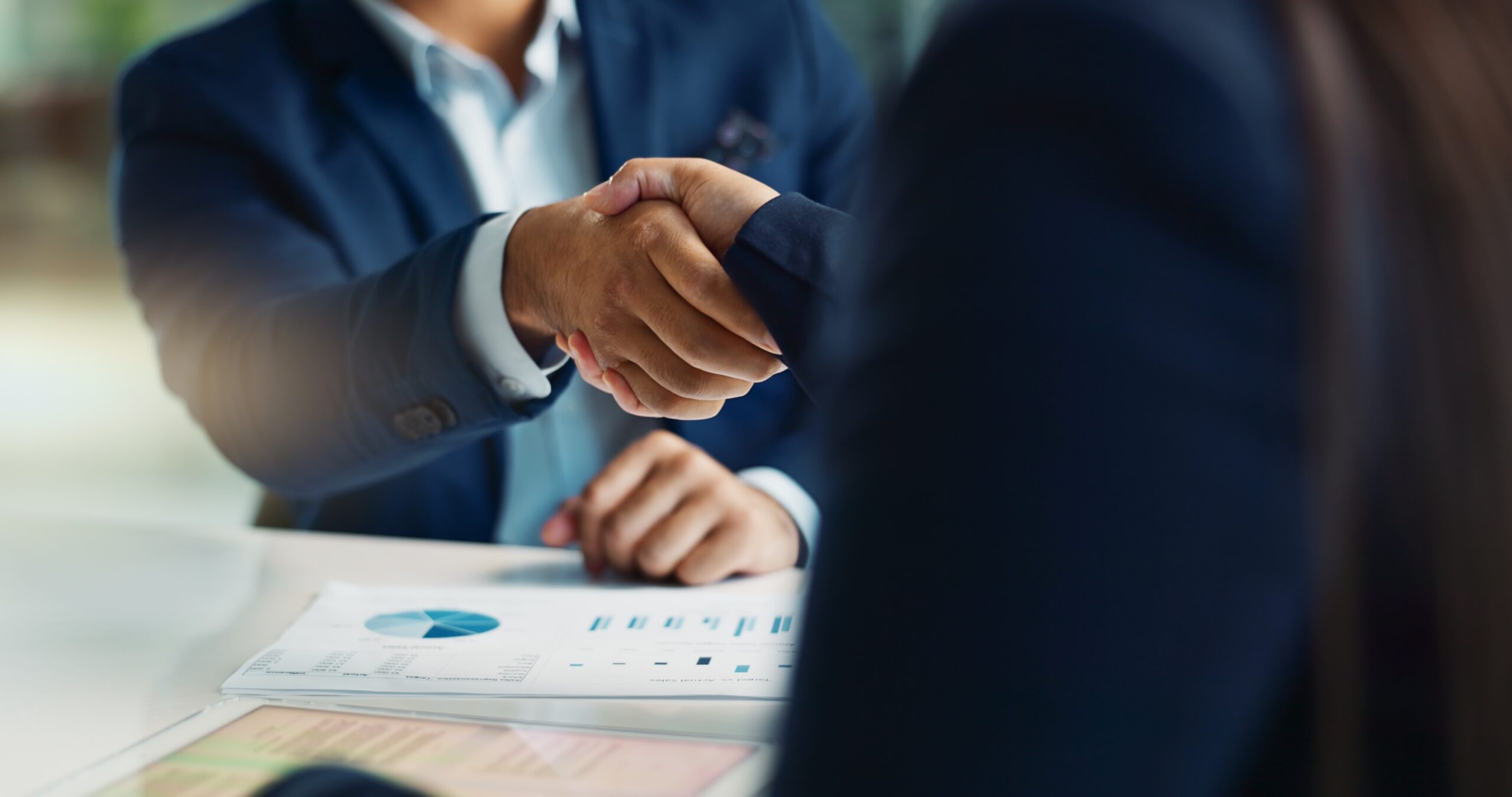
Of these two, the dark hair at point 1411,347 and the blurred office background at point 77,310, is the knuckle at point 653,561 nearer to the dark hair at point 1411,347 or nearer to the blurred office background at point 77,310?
the dark hair at point 1411,347

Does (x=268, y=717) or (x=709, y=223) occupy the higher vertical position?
(x=709, y=223)

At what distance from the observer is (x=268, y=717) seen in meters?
0.52

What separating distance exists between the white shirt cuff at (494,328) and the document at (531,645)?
0.42 ft

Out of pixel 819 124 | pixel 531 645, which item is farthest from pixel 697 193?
pixel 819 124

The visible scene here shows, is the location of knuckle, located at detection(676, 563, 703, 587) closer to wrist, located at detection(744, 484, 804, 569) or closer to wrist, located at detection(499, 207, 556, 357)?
wrist, located at detection(744, 484, 804, 569)

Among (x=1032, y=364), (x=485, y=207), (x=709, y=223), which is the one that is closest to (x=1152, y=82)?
(x=1032, y=364)

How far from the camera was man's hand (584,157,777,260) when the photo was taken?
539 mm

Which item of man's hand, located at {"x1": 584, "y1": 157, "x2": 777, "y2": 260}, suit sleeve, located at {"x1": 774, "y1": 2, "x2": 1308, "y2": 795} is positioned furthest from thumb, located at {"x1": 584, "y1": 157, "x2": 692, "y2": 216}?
suit sleeve, located at {"x1": 774, "y1": 2, "x2": 1308, "y2": 795}

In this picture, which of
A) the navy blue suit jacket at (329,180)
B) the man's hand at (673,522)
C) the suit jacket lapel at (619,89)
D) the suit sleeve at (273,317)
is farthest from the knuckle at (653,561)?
the suit jacket lapel at (619,89)

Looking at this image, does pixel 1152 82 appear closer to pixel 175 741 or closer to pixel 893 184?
pixel 893 184

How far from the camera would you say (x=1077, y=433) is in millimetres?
220

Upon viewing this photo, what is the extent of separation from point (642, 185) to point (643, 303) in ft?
0.20

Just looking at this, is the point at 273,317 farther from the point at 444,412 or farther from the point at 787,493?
the point at 787,493

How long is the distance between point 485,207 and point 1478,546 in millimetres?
931
